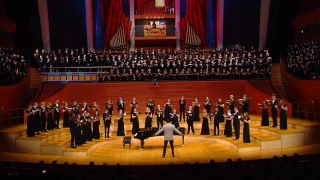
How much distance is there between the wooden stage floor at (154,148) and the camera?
34.3ft

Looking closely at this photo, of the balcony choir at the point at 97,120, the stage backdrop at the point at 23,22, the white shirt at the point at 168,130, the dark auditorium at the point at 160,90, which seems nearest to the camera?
the dark auditorium at the point at 160,90

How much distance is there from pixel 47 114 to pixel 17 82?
3.11 m

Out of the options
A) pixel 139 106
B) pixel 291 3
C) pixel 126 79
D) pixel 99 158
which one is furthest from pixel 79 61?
pixel 291 3

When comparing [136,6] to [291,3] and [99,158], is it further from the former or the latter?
[99,158]

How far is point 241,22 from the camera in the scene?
2078 cm

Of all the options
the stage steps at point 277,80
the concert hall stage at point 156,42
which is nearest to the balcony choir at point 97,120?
the stage steps at point 277,80

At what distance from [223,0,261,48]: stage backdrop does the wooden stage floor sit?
885 cm

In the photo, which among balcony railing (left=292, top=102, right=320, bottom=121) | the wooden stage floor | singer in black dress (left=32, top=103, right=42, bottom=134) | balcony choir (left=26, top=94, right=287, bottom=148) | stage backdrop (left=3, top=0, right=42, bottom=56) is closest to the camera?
the wooden stage floor

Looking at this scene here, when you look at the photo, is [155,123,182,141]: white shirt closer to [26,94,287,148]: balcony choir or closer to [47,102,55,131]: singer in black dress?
[26,94,287,148]: balcony choir

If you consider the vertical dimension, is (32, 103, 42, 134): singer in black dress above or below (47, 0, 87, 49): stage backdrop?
below

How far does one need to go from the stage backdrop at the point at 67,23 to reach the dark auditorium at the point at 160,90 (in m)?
0.05

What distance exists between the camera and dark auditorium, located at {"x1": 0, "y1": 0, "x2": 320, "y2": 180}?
10.2 metres

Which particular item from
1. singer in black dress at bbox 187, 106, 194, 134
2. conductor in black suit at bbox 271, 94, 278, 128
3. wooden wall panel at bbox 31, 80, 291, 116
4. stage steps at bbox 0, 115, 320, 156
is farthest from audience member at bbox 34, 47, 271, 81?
stage steps at bbox 0, 115, 320, 156

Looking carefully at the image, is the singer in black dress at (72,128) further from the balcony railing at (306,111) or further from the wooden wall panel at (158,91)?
the balcony railing at (306,111)
